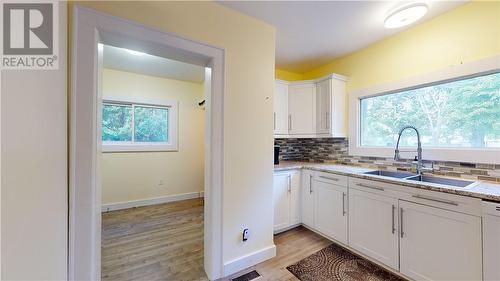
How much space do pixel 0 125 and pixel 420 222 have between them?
101 inches

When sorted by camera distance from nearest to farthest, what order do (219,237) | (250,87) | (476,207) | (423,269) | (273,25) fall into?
1. (476,207)
2. (423,269)
3. (219,237)
4. (250,87)
5. (273,25)

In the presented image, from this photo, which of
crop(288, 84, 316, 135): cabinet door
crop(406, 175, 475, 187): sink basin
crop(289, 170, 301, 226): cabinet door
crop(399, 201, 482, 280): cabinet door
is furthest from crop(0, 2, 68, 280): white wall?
crop(406, 175, 475, 187): sink basin

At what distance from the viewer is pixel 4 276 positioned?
737mm

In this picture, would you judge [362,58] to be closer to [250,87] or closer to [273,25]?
[273,25]

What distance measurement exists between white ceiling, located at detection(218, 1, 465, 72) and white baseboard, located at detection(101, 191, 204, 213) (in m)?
3.15

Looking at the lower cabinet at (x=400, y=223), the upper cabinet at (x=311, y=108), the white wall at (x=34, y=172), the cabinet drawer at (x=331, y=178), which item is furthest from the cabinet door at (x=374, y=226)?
the white wall at (x=34, y=172)

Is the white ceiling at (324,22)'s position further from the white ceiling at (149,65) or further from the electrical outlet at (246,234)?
the electrical outlet at (246,234)

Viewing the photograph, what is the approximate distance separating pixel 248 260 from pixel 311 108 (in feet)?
7.01

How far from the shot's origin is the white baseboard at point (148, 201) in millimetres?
3223

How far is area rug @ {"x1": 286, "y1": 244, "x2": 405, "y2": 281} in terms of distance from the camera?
167 cm

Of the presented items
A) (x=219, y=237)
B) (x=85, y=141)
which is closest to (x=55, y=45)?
(x=85, y=141)

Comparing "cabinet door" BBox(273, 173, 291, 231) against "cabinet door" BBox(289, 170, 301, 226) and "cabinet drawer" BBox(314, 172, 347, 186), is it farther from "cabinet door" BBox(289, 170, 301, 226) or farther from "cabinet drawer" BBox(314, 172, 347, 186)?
"cabinet drawer" BBox(314, 172, 347, 186)

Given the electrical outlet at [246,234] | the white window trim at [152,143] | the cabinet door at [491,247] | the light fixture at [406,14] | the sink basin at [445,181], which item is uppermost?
the light fixture at [406,14]

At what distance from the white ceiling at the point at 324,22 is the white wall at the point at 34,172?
1.43 metres
